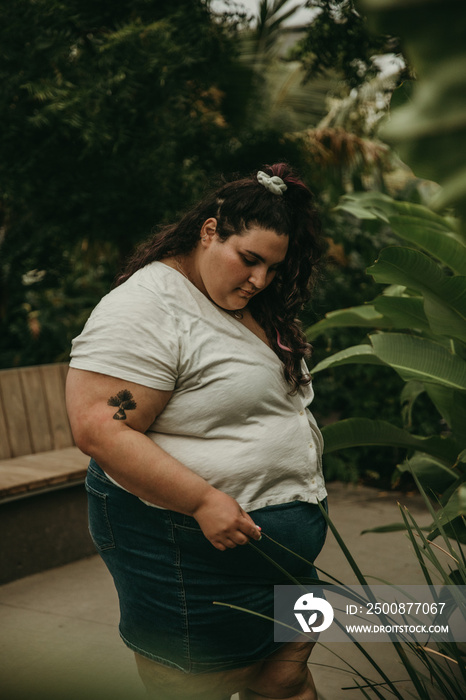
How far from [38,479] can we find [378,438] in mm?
1906

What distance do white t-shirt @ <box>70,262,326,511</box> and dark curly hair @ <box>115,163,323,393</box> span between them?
12 cm

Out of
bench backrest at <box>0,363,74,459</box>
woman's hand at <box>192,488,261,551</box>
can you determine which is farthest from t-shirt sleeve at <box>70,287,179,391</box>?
bench backrest at <box>0,363,74,459</box>

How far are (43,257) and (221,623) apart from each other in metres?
4.42

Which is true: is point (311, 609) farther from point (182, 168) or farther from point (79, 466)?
point (182, 168)

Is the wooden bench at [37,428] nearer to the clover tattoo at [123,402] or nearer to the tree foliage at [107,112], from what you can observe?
the tree foliage at [107,112]

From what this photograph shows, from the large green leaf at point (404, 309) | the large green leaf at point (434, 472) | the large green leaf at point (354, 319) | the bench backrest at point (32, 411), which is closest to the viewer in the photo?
the large green leaf at point (404, 309)

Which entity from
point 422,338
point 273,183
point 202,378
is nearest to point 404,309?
point 422,338

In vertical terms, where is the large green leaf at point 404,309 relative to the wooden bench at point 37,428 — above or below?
above

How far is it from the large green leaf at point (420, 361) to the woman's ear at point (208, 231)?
1.14 m

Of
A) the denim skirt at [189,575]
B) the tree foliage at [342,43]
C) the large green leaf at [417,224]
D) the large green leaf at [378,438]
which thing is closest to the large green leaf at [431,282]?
the large green leaf at [417,224]

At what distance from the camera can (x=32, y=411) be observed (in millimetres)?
4461

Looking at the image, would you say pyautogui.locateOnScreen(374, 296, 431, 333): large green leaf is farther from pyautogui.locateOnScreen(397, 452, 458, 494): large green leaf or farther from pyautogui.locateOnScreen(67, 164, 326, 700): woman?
pyautogui.locateOnScreen(67, 164, 326, 700): woman

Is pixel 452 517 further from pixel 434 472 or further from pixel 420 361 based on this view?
pixel 434 472

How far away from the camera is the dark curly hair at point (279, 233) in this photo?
164 centimetres
